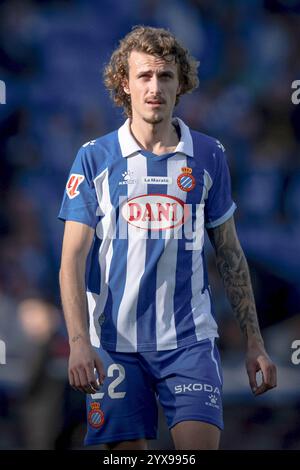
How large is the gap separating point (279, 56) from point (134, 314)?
3.24 meters

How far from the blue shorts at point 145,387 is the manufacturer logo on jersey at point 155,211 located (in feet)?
1.70

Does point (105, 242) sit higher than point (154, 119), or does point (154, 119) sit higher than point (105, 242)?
point (154, 119)

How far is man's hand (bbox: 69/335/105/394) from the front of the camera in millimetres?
3859

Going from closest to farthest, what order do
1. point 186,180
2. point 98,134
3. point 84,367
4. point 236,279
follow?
point 84,367 → point 186,180 → point 236,279 → point 98,134

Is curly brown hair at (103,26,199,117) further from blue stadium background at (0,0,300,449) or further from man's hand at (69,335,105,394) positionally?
blue stadium background at (0,0,300,449)

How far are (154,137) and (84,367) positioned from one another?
1.07 meters

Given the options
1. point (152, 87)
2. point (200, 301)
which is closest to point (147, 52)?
point (152, 87)

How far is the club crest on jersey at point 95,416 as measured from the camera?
413 cm

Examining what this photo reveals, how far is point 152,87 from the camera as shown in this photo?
13.9ft

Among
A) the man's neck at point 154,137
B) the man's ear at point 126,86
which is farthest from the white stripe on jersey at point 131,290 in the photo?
the man's ear at point 126,86

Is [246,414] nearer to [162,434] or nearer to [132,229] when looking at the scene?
[162,434]

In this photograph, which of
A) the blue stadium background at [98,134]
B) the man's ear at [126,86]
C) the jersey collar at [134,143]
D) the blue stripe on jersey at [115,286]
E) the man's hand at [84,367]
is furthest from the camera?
the blue stadium background at [98,134]

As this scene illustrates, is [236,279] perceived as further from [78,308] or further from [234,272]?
[78,308]

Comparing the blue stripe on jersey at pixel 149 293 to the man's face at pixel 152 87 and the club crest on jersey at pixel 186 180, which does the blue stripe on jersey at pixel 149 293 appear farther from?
the man's face at pixel 152 87
